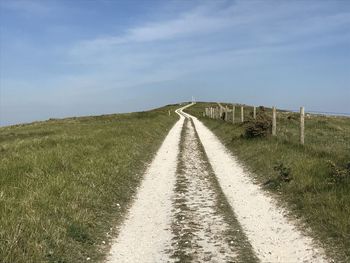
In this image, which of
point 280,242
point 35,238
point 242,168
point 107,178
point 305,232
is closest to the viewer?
point 35,238

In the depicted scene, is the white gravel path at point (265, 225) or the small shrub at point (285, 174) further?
A: the small shrub at point (285, 174)

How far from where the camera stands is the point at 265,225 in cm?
979

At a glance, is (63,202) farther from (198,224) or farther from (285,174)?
(285,174)

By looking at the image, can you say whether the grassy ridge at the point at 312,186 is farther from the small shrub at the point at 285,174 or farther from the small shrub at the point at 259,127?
the small shrub at the point at 259,127

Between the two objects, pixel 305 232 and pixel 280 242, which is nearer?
pixel 280 242

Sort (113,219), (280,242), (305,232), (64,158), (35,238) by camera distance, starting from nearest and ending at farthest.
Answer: (35,238), (280,242), (305,232), (113,219), (64,158)

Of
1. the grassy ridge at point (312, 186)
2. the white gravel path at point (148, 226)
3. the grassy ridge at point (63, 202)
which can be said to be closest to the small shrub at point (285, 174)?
the grassy ridge at point (312, 186)

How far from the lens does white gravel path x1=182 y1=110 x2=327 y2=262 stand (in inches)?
312

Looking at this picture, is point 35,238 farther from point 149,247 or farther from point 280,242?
point 280,242

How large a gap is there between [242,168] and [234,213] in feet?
24.1

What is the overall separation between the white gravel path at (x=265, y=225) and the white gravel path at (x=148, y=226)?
1780 mm

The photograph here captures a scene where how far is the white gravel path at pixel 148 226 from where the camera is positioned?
8.05 m

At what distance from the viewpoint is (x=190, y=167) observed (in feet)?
60.1

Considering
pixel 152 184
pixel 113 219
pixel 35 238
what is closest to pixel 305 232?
pixel 113 219
